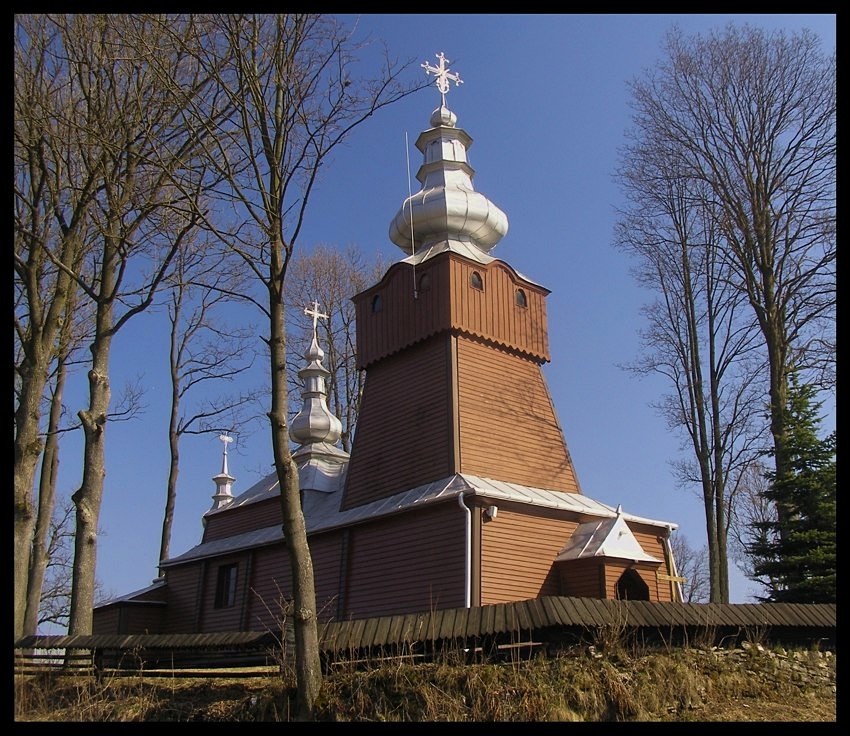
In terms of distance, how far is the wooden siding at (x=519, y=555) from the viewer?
14203 millimetres

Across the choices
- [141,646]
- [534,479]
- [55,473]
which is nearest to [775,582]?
[534,479]

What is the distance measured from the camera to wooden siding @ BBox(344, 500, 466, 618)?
46.5 feet

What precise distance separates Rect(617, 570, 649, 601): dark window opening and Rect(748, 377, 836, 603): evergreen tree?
1912mm

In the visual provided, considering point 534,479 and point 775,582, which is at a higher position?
point 534,479

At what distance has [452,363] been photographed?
16391 mm

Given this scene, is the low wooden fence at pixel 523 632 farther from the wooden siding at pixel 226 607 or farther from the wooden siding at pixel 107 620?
the wooden siding at pixel 107 620

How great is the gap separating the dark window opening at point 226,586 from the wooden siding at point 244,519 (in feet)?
4.00

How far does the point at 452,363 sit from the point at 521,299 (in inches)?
115

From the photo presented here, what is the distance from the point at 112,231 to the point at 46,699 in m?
6.45

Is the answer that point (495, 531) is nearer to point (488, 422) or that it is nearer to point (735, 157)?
point (488, 422)

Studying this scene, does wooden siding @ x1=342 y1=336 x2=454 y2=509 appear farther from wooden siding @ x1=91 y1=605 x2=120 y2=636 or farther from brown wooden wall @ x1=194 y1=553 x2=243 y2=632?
wooden siding @ x1=91 y1=605 x2=120 y2=636

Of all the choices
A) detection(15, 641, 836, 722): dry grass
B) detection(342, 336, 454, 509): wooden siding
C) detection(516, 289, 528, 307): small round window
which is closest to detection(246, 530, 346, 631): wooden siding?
detection(342, 336, 454, 509): wooden siding

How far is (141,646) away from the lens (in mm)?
11172

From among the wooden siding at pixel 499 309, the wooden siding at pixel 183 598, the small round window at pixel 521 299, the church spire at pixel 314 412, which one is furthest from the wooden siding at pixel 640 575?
the wooden siding at pixel 183 598
